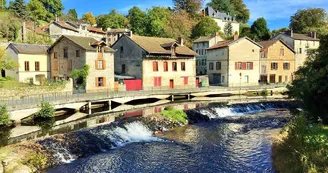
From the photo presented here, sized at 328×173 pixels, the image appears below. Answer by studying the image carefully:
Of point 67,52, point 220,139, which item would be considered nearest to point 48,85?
point 67,52

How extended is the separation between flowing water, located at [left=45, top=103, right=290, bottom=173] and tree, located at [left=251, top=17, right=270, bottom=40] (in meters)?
55.9

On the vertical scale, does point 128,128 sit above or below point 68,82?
below

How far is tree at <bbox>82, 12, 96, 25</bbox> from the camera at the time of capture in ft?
315

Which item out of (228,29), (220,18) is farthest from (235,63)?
(220,18)

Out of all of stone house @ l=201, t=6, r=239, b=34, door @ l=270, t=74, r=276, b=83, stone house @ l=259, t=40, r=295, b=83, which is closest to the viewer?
stone house @ l=259, t=40, r=295, b=83

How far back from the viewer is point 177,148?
731 inches

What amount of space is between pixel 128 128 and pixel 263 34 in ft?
214

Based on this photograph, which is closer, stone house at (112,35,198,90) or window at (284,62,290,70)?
stone house at (112,35,198,90)

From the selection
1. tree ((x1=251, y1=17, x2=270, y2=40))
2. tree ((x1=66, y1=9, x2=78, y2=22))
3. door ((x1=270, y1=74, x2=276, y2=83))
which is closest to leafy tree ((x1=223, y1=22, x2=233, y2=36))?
tree ((x1=251, y1=17, x2=270, y2=40))

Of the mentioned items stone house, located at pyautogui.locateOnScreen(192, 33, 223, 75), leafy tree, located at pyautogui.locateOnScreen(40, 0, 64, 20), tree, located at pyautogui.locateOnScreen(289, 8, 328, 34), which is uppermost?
leafy tree, located at pyautogui.locateOnScreen(40, 0, 64, 20)

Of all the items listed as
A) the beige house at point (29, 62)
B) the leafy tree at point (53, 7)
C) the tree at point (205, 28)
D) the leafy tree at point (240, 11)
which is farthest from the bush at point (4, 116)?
the leafy tree at point (240, 11)

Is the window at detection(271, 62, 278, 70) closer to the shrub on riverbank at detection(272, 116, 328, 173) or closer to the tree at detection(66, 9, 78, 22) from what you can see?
the shrub on riverbank at detection(272, 116, 328, 173)

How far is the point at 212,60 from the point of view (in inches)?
2154

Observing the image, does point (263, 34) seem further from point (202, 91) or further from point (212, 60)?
point (202, 91)
